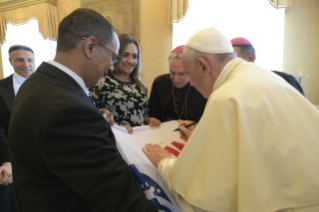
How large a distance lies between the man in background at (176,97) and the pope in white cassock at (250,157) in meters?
1.30

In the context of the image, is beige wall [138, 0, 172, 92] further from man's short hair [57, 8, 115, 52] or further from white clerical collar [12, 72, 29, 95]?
man's short hair [57, 8, 115, 52]

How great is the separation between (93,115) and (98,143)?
0.12m

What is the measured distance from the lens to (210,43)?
4.80ft

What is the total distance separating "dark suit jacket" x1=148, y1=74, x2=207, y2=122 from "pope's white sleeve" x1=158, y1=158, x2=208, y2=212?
125 cm

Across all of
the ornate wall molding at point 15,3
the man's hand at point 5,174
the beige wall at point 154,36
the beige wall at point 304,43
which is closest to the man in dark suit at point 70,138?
the man's hand at point 5,174

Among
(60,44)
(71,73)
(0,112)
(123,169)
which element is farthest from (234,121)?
(0,112)

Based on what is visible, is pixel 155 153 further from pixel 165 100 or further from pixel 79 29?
pixel 165 100

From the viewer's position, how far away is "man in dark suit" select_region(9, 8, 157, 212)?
82 cm

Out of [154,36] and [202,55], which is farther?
[154,36]

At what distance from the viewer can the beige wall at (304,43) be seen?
4293 mm

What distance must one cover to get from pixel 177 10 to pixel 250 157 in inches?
174

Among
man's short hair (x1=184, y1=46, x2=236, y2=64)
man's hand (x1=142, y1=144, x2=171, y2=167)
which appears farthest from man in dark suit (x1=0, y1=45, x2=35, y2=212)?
man's short hair (x1=184, y1=46, x2=236, y2=64)

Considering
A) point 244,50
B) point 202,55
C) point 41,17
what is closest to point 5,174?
point 202,55

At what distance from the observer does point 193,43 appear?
4.92 ft
